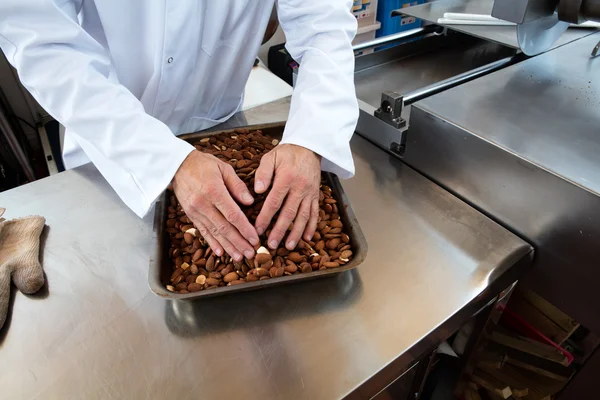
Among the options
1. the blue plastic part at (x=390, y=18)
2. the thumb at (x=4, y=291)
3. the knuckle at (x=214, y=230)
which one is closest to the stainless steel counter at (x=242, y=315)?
the thumb at (x=4, y=291)

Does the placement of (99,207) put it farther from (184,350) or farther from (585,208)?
(585,208)

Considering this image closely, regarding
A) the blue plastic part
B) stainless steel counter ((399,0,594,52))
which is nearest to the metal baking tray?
stainless steel counter ((399,0,594,52))

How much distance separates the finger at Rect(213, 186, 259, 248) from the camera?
69 cm

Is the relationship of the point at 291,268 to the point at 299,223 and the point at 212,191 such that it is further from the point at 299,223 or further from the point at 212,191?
the point at 212,191

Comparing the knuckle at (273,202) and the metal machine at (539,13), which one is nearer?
the knuckle at (273,202)

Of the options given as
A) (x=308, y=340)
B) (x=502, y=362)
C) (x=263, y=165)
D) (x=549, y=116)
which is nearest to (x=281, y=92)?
(x=263, y=165)

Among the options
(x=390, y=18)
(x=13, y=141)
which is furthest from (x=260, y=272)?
(x=390, y=18)

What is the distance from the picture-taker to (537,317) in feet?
3.62

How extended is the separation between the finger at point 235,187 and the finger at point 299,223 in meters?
0.09

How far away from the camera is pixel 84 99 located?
748 mm

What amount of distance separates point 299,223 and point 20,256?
54cm

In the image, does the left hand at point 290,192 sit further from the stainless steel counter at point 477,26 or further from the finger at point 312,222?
the stainless steel counter at point 477,26

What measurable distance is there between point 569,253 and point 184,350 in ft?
2.34

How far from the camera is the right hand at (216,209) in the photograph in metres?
0.69
